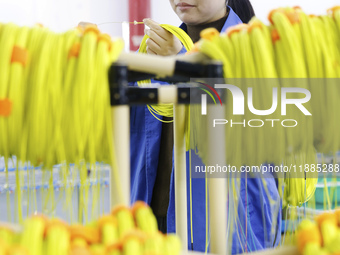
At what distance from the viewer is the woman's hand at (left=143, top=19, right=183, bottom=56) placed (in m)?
0.73

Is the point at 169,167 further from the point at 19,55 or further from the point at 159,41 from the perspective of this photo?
the point at 19,55

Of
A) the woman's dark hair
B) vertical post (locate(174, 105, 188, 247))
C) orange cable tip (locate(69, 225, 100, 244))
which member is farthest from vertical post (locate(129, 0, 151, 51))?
orange cable tip (locate(69, 225, 100, 244))

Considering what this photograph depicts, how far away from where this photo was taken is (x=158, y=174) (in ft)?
2.85

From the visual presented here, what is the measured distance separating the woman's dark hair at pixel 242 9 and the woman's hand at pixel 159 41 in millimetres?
267

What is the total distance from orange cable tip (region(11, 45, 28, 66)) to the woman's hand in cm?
41

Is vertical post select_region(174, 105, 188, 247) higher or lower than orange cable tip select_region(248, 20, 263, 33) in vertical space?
lower

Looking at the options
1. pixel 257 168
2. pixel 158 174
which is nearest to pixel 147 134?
pixel 158 174

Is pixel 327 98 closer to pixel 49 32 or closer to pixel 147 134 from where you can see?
pixel 49 32

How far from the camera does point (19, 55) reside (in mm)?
332

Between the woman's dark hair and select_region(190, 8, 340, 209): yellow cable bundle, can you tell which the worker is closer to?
the woman's dark hair

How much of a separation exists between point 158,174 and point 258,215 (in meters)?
0.21

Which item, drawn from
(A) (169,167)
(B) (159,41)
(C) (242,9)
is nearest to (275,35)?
(B) (159,41)

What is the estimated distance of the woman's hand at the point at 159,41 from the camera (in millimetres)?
729

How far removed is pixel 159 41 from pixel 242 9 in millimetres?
325
